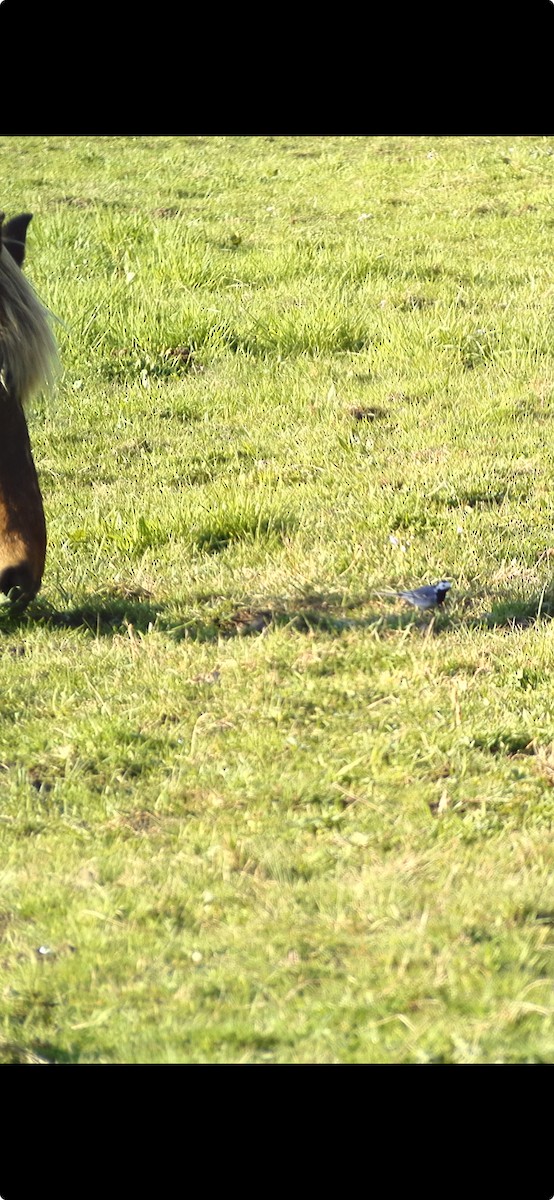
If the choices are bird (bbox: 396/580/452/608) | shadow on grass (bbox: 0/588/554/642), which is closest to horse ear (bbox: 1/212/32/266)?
shadow on grass (bbox: 0/588/554/642)

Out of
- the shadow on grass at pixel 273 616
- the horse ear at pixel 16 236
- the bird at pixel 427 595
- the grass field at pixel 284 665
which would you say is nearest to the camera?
the grass field at pixel 284 665

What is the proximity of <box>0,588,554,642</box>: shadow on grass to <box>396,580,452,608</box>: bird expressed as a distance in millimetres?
53

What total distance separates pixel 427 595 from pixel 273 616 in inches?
27.6

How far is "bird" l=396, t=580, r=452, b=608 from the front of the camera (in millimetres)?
5570

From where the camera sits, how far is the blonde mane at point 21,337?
197 inches

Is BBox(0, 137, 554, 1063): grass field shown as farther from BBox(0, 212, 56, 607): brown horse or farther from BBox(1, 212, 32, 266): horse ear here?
BBox(1, 212, 32, 266): horse ear

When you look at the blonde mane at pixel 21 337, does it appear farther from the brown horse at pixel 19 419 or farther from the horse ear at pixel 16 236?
the horse ear at pixel 16 236

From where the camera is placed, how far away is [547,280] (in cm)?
1064

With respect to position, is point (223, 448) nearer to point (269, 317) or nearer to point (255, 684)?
point (269, 317)

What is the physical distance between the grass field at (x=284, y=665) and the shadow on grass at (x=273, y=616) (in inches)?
0.8

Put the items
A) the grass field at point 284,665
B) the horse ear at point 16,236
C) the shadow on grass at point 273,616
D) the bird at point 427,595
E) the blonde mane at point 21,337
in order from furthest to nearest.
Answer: the horse ear at point 16,236 < the bird at point 427,595 < the shadow on grass at point 273,616 < the blonde mane at point 21,337 < the grass field at point 284,665

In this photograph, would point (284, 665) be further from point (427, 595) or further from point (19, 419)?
point (19, 419)

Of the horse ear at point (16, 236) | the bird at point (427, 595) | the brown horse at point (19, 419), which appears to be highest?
the horse ear at point (16, 236)

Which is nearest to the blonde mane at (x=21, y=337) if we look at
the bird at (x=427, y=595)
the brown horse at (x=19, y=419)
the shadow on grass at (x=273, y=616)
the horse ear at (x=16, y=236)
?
the brown horse at (x=19, y=419)
